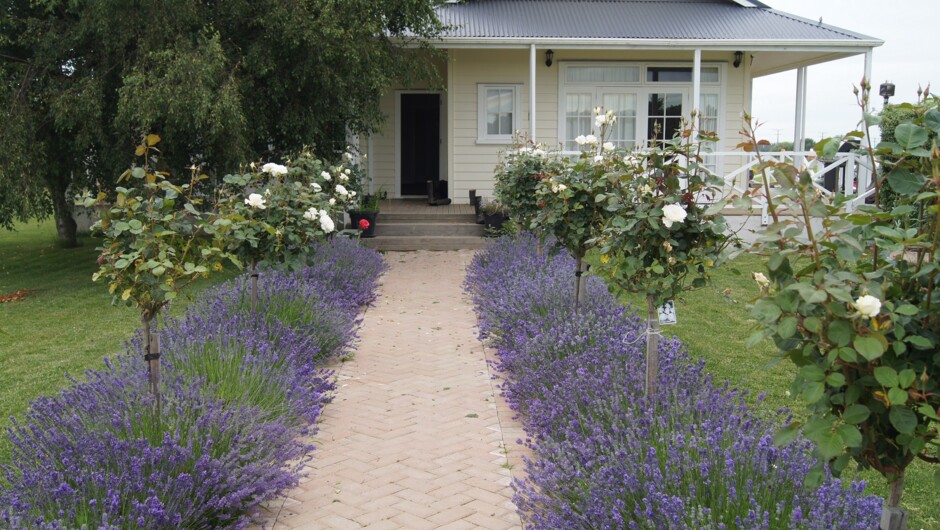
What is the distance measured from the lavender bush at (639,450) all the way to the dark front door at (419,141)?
11.5 metres

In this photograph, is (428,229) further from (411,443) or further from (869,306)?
Result: (869,306)

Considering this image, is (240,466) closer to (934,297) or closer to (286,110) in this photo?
(934,297)

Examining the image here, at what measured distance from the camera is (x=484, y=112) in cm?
1611

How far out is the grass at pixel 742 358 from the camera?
426cm

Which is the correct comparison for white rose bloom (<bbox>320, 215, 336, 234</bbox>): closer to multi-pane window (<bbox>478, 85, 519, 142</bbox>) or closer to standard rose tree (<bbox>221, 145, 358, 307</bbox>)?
standard rose tree (<bbox>221, 145, 358, 307</bbox>)

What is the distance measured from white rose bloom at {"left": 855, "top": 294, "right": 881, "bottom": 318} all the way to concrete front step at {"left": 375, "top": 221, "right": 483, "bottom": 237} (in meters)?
12.6

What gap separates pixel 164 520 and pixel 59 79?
9.45 metres

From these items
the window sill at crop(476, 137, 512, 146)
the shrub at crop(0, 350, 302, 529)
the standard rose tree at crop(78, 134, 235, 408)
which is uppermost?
the window sill at crop(476, 137, 512, 146)

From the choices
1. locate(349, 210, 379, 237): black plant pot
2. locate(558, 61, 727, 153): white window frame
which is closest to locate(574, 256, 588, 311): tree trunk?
locate(349, 210, 379, 237): black plant pot

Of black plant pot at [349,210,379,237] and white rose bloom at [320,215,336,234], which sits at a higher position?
white rose bloom at [320,215,336,234]

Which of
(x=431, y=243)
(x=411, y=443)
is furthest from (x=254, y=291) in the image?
(x=431, y=243)

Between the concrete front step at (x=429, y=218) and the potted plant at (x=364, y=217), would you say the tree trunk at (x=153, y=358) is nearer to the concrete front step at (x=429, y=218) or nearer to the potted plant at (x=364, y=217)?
the potted plant at (x=364, y=217)

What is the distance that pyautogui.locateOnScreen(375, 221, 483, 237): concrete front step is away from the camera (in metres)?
14.6

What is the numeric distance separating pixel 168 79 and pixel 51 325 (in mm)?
3209
